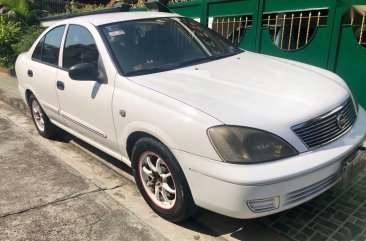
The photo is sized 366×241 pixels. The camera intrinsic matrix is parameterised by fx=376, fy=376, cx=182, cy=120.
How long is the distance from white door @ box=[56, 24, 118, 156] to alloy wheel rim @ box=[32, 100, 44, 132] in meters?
1.05

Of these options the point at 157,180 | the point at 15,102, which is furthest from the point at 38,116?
the point at 157,180

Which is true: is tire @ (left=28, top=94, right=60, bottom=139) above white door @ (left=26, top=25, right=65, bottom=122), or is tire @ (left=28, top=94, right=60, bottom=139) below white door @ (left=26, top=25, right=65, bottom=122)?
below

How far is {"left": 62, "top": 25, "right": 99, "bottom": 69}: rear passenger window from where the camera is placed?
12.4ft

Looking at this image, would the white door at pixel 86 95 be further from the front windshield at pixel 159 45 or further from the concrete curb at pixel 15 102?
the concrete curb at pixel 15 102

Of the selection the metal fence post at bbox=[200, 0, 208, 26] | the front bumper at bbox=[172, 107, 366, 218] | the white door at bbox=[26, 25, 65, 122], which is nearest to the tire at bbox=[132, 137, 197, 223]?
the front bumper at bbox=[172, 107, 366, 218]

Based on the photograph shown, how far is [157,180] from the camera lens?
317 cm

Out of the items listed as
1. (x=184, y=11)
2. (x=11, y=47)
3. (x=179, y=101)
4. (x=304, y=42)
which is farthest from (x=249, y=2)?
(x=11, y=47)

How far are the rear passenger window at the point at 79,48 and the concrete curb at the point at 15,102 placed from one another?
2720 millimetres

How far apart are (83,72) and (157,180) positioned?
3.99ft

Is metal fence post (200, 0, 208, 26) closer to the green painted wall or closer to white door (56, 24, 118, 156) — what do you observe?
the green painted wall

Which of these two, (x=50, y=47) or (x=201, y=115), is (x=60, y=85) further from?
(x=201, y=115)

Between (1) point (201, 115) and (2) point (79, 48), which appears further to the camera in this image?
(2) point (79, 48)

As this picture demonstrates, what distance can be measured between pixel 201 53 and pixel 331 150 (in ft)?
5.57

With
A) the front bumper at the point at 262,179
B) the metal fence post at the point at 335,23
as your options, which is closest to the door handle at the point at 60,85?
the front bumper at the point at 262,179
